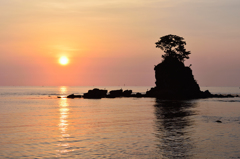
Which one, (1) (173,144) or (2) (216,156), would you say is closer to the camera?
(2) (216,156)

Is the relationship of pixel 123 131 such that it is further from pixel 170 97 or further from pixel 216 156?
pixel 170 97

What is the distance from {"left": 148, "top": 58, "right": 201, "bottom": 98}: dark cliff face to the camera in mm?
124812

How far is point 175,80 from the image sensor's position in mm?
125125

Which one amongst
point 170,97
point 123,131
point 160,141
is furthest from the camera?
point 170,97

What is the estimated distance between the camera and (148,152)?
24812mm

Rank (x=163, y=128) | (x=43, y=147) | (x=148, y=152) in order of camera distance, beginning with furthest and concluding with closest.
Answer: (x=163, y=128), (x=43, y=147), (x=148, y=152)

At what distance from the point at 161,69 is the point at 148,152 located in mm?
106901

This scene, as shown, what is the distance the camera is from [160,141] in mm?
29516

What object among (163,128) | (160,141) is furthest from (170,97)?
(160,141)

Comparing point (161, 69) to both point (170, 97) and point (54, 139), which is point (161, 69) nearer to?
point (170, 97)

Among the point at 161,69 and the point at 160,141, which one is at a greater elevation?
the point at 161,69

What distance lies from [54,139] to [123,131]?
9.03 meters

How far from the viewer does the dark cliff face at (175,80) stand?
125 metres

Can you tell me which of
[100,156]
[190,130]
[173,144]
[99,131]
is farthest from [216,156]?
[99,131]
